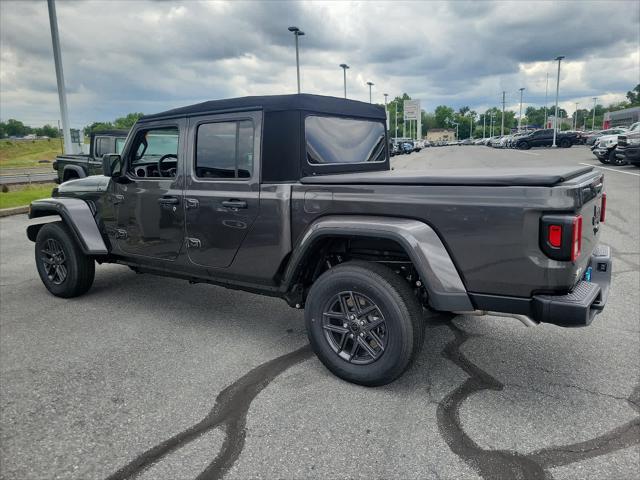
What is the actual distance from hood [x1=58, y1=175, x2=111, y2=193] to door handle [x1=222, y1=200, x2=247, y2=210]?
66.0 inches

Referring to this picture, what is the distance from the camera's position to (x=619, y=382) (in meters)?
3.14

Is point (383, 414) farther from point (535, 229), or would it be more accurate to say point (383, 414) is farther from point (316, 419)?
point (535, 229)

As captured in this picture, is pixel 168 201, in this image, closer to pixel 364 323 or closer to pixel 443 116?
pixel 364 323

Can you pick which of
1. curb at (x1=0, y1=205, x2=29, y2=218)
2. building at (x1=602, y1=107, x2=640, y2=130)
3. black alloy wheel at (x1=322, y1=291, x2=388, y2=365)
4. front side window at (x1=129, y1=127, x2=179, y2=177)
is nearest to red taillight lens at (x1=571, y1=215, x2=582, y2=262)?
black alloy wheel at (x1=322, y1=291, x2=388, y2=365)

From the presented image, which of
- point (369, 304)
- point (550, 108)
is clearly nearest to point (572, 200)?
point (369, 304)

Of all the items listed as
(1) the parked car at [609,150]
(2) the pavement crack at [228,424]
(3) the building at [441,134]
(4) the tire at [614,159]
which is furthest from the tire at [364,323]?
(3) the building at [441,134]

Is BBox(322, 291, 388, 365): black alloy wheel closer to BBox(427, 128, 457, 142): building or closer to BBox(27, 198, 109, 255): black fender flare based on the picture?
BBox(27, 198, 109, 255): black fender flare

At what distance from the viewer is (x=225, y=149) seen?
12.5ft

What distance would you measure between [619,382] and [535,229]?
140 centimetres

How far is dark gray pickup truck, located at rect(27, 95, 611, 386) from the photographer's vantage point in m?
2.60

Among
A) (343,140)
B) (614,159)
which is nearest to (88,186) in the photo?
(343,140)

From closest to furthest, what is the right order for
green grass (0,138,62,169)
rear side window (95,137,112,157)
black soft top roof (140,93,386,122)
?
black soft top roof (140,93,386,122) < rear side window (95,137,112,157) < green grass (0,138,62,169)

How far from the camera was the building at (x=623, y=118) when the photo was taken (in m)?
80.2

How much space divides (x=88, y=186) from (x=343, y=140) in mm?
2638
